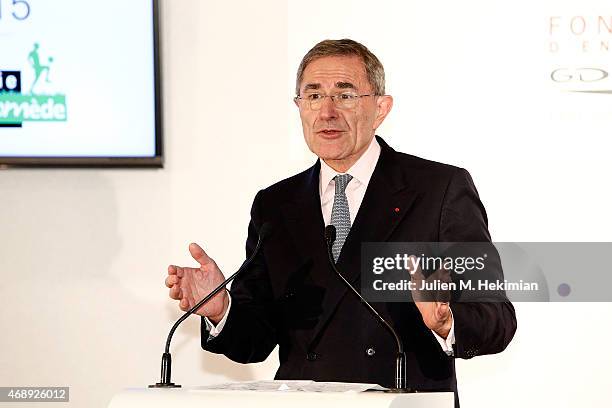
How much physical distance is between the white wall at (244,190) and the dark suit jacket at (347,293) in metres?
0.95

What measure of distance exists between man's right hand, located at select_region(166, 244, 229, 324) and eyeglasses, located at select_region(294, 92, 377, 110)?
671 millimetres

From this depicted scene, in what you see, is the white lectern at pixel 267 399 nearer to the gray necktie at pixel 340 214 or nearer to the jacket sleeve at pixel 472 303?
the jacket sleeve at pixel 472 303

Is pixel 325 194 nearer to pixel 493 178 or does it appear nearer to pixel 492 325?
pixel 492 325

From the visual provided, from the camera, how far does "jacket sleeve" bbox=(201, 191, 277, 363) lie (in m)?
2.87

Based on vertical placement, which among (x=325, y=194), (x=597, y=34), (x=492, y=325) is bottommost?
(x=492, y=325)

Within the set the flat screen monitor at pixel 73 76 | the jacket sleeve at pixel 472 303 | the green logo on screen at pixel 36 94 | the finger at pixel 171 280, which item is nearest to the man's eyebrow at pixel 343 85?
the jacket sleeve at pixel 472 303

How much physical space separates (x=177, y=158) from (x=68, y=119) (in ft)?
1.53

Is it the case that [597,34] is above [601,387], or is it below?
above

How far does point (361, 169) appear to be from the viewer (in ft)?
10.2

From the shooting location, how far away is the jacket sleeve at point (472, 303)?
8.33 feet

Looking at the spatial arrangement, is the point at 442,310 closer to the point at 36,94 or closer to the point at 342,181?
the point at 342,181

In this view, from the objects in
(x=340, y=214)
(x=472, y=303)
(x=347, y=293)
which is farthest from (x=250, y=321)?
(x=472, y=303)

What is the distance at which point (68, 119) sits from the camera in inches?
164

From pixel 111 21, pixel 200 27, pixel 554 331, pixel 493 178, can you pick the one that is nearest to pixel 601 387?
pixel 554 331
